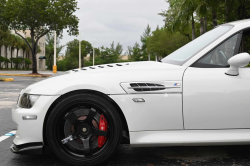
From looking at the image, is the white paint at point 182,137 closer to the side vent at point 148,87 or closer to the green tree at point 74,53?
the side vent at point 148,87

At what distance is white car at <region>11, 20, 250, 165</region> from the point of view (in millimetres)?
3006

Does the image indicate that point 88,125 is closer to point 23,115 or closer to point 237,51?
point 23,115

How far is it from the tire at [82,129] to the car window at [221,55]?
1.04 m

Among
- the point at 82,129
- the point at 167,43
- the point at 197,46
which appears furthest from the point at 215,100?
the point at 167,43

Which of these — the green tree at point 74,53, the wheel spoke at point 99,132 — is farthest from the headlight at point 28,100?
the green tree at point 74,53

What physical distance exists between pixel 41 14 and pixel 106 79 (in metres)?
30.0

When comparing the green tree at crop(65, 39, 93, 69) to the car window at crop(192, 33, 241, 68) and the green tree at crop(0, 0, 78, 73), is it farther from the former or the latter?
→ the car window at crop(192, 33, 241, 68)

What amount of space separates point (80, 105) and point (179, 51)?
1.54 metres

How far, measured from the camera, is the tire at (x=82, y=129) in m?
3.02

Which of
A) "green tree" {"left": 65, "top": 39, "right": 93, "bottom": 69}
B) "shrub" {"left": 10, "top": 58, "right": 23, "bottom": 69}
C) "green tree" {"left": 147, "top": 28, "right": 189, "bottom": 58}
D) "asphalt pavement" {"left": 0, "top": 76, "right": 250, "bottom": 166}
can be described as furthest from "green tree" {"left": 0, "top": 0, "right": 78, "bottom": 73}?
"green tree" {"left": 65, "top": 39, "right": 93, "bottom": 69}

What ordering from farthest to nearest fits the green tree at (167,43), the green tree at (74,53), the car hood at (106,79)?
the green tree at (74,53) < the green tree at (167,43) < the car hood at (106,79)

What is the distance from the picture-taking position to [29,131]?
9.89ft

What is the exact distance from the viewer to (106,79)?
10.2 feet

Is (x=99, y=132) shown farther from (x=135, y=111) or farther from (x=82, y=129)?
(x=135, y=111)
